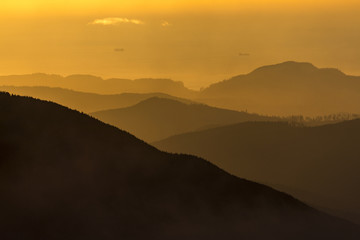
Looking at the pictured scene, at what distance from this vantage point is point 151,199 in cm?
18088

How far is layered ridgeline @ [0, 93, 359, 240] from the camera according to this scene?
163 m

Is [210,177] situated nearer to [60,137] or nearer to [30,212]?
[60,137]

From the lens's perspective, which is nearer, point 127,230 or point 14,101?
point 127,230

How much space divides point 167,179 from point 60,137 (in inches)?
1131

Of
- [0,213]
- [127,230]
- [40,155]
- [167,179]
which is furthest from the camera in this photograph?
[167,179]

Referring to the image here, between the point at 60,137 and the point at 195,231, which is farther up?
the point at 60,137

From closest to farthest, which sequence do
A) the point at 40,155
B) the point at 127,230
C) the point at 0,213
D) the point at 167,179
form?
the point at 0,213
the point at 127,230
the point at 40,155
the point at 167,179

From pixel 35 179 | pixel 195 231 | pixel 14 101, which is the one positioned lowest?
pixel 195 231

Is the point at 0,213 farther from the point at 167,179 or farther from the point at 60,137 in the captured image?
the point at 167,179

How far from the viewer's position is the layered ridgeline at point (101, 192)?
536 ft

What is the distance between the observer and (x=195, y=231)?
17488cm

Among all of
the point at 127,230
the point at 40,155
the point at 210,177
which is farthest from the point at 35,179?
the point at 210,177

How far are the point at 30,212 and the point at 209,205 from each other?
46858 mm

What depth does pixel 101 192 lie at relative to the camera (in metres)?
177
